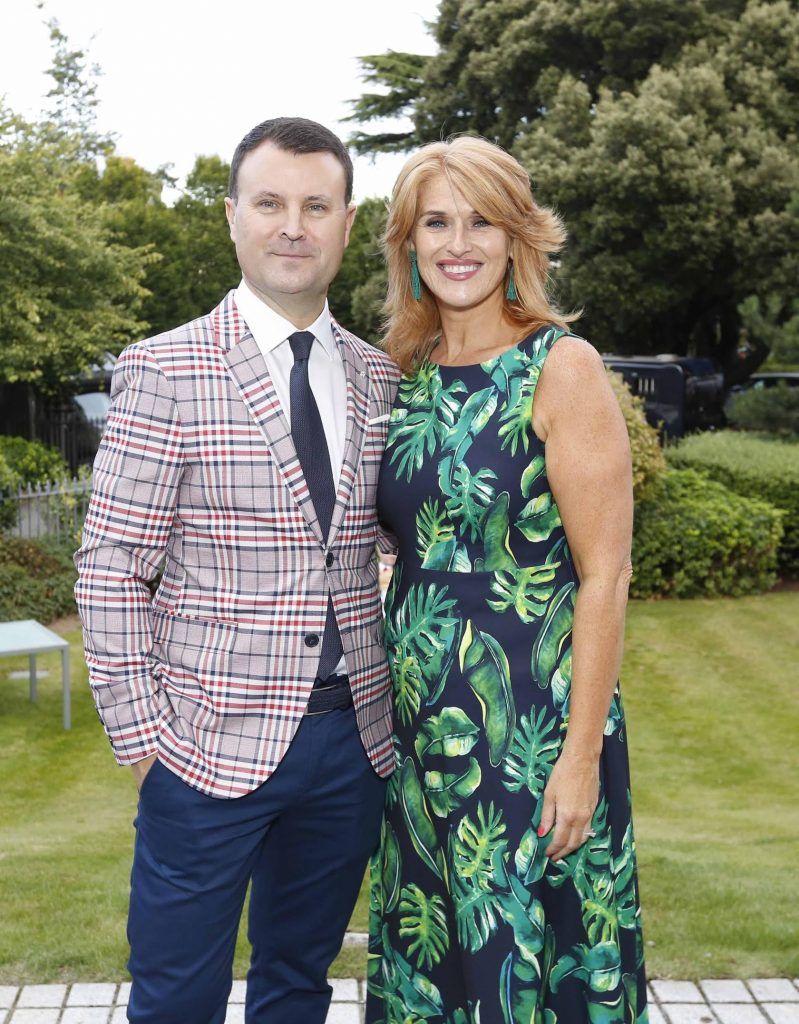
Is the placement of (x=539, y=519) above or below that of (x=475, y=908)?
above

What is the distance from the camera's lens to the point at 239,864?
257 centimetres

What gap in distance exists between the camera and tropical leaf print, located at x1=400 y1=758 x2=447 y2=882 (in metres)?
2.75

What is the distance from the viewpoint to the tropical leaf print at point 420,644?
2.65m

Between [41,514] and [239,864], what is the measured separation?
9.93 m

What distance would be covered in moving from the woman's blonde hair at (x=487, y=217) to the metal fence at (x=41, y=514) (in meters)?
9.43

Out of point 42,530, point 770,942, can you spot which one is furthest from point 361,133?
point 770,942

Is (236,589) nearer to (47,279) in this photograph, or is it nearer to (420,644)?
(420,644)

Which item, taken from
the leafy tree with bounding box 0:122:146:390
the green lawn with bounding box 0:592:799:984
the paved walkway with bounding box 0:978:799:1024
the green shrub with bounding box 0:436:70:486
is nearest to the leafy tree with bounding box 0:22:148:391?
the leafy tree with bounding box 0:122:146:390

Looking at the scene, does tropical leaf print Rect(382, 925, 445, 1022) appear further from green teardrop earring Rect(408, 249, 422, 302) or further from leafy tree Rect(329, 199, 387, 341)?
leafy tree Rect(329, 199, 387, 341)

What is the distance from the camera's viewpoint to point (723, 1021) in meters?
3.44

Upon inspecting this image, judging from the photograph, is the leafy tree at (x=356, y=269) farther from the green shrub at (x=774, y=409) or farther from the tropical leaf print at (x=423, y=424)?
the tropical leaf print at (x=423, y=424)

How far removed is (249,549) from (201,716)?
36 cm

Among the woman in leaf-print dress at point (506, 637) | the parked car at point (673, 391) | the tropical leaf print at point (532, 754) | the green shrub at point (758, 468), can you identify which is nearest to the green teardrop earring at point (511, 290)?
the woman in leaf-print dress at point (506, 637)

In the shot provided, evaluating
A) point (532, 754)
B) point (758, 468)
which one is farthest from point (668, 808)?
point (758, 468)
